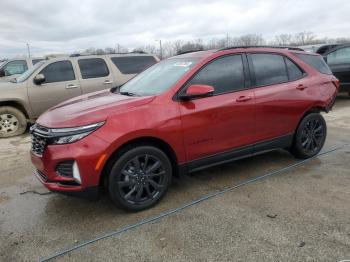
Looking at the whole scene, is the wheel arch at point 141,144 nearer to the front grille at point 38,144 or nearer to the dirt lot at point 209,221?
the dirt lot at point 209,221

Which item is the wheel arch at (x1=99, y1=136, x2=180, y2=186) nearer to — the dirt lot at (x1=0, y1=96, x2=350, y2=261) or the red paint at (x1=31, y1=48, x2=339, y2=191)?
the red paint at (x1=31, y1=48, x2=339, y2=191)

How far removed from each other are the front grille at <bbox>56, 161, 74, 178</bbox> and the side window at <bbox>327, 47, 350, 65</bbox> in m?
9.77

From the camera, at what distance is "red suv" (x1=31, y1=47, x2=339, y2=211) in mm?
3525

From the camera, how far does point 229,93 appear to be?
14.3ft

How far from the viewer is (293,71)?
511 centimetres

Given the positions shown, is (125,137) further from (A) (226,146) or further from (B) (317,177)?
(B) (317,177)

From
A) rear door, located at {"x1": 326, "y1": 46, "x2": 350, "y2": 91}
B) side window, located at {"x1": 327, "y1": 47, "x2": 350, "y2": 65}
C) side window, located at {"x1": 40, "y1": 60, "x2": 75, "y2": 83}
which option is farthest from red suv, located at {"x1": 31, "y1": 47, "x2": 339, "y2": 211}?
side window, located at {"x1": 327, "y1": 47, "x2": 350, "y2": 65}

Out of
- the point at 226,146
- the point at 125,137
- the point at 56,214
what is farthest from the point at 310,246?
the point at 56,214

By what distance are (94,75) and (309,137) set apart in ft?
17.6

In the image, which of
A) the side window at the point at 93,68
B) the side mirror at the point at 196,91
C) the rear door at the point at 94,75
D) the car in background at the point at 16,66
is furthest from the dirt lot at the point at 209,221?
the car in background at the point at 16,66

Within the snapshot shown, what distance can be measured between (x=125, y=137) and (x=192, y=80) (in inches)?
43.5

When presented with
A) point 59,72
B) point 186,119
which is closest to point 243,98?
point 186,119

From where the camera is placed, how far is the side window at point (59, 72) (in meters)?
8.22

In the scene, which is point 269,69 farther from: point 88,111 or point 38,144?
point 38,144
